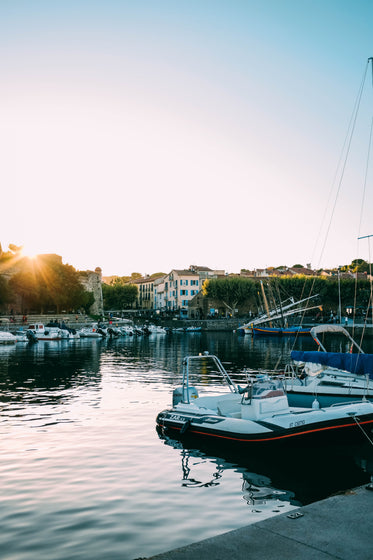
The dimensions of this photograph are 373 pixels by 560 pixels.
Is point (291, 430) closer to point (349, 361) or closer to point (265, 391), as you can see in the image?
point (265, 391)

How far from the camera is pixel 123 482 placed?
42.1 ft

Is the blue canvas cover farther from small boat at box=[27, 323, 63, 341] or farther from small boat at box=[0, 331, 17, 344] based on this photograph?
small boat at box=[27, 323, 63, 341]

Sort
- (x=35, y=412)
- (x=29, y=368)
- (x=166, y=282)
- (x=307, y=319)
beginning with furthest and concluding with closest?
(x=166, y=282) → (x=307, y=319) → (x=29, y=368) → (x=35, y=412)

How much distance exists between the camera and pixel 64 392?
26.7m

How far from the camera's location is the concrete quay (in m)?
6.33

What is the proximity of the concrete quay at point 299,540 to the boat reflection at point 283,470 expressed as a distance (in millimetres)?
3641

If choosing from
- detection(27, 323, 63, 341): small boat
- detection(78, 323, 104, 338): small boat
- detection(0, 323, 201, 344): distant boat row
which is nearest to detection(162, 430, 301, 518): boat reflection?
detection(0, 323, 201, 344): distant boat row

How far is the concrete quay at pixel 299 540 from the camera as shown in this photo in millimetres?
6330

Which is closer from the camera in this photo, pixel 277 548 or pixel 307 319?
pixel 277 548

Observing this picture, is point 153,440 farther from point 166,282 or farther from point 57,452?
point 166,282

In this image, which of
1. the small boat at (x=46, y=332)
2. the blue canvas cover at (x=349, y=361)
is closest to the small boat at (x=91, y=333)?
the small boat at (x=46, y=332)

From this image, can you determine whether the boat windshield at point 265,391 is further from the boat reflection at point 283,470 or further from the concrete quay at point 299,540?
the concrete quay at point 299,540

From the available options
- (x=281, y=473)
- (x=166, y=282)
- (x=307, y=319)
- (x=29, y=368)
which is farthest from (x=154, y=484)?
(x=166, y=282)

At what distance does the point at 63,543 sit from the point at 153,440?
7.96m
